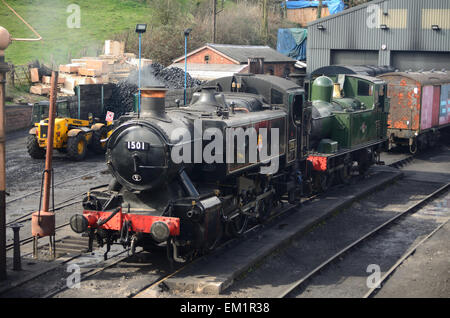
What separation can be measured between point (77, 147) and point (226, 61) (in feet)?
56.9

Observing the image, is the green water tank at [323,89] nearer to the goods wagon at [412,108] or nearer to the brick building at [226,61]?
the goods wagon at [412,108]

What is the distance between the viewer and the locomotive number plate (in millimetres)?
9711

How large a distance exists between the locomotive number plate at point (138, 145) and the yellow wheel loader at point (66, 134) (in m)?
11.3

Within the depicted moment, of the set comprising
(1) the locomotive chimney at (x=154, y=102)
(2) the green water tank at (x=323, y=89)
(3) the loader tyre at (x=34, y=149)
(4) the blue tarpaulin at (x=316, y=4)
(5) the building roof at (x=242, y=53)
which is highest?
(4) the blue tarpaulin at (x=316, y=4)

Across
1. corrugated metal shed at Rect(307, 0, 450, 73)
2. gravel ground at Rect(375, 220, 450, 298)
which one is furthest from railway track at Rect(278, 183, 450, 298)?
corrugated metal shed at Rect(307, 0, 450, 73)

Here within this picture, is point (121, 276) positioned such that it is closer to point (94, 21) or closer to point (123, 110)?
point (123, 110)

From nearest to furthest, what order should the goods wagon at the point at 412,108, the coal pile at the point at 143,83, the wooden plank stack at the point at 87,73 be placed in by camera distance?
1. the goods wagon at the point at 412,108
2. the coal pile at the point at 143,83
3. the wooden plank stack at the point at 87,73

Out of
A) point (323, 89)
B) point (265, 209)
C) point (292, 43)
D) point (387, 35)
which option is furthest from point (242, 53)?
point (265, 209)

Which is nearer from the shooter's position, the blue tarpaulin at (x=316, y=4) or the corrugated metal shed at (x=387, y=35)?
the corrugated metal shed at (x=387, y=35)

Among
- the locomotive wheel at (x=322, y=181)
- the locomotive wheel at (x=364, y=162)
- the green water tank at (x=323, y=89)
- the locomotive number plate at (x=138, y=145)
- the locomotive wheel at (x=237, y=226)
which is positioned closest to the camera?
the locomotive number plate at (x=138, y=145)

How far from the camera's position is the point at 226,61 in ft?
119

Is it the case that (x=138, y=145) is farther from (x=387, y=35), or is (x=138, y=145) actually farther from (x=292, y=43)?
(x=292, y=43)

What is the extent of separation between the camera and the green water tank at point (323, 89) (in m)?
17.7

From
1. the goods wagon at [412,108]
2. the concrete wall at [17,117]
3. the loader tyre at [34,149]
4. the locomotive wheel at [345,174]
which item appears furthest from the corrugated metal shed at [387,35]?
the loader tyre at [34,149]
